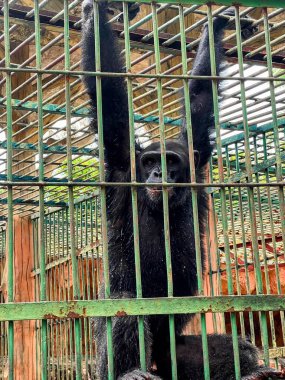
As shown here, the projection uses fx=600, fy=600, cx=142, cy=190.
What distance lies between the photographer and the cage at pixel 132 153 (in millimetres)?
3457

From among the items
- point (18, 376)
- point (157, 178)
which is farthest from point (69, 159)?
point (18, 376)

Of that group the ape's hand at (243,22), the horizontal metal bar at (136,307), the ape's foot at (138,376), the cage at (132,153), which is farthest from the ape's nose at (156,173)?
the horizontal metal bar at (136,307)

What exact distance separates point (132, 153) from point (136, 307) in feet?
2.96

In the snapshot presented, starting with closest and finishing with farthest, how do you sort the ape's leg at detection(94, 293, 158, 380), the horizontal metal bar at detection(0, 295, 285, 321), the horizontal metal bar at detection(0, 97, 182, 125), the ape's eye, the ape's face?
1. the horizontal metal bar at detection(0, 295, 285, 321)
2. the ape's leg at detection(94, 293, 158, 380)
3. the ape's face
4. the ape's eye
5. the horizontal metal bar at detection(0, 97, 182, 125)

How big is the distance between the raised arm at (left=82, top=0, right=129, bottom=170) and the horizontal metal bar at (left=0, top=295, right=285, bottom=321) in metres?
2.26

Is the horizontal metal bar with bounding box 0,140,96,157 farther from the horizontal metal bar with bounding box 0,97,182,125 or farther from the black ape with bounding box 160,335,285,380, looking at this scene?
the black ape with bounding box 160,335,285,380

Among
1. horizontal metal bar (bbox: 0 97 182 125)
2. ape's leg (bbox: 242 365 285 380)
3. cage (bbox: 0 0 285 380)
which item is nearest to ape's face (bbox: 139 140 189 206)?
cage (bbox: 0 0 285 380)

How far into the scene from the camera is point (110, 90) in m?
5.30

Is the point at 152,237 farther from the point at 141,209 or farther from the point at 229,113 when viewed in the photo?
the point at 229,113

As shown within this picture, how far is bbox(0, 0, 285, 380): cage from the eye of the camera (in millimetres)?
3457

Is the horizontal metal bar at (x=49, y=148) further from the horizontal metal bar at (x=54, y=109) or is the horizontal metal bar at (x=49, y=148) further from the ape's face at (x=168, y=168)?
the ape's face at (x=168, y=168)

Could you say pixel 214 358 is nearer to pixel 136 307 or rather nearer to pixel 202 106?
pixel 136 307

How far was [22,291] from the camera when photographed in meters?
9.74

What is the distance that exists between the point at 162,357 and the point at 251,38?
298cm
